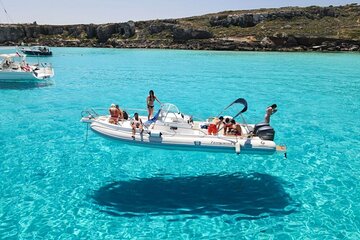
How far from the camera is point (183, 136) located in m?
12.9

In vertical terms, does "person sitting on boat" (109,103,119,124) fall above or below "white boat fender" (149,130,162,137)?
above

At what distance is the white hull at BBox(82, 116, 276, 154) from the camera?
1217cm

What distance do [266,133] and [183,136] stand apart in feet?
10.8

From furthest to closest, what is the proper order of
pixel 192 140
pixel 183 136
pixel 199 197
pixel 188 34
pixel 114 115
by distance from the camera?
pixel 188 34 → pixel 114 115 → pixel 183 136 → pixel 192 140 → pixel 199 197

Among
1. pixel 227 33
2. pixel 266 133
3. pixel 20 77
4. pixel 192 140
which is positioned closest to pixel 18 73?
pixel 20 77

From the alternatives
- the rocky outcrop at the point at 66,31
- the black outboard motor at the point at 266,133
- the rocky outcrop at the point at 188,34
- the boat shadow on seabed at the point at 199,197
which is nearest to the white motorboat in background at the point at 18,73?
the boat shadow on seabed at the point at 199,197

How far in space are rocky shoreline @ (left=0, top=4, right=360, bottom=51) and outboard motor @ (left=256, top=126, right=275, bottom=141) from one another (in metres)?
86.6

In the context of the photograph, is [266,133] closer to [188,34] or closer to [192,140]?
[192,140]

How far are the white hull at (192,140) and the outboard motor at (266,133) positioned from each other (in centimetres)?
21

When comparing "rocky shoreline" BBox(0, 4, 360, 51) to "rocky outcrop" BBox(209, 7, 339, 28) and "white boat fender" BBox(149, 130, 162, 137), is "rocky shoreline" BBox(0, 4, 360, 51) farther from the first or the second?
"white boat fender" BBox(149, 130, 162, 137)

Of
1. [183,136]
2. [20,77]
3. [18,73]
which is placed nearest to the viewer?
[183,136]

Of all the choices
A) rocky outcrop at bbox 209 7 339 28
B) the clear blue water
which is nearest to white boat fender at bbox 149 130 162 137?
the clear blue water

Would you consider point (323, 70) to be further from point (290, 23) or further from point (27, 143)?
point (290, 23)

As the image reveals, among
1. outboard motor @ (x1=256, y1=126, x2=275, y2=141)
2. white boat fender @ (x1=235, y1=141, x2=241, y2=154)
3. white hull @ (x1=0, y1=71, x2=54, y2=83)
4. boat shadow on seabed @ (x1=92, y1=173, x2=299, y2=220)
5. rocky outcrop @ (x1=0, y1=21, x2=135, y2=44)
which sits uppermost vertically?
rocky outcrop @ (x1=0, y1=21, x2=135, y2=44)
